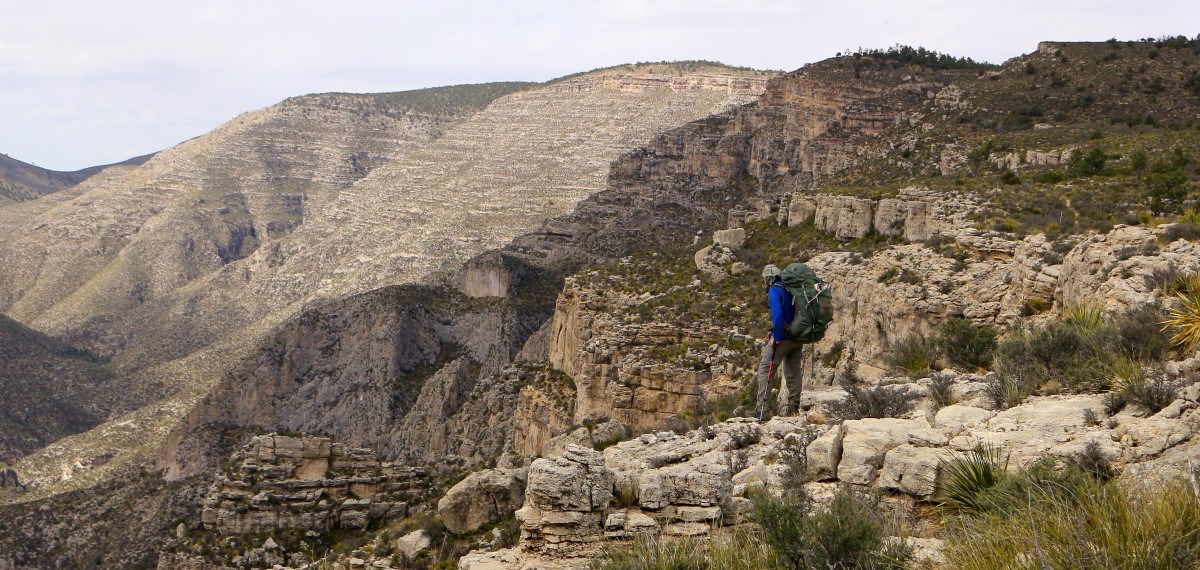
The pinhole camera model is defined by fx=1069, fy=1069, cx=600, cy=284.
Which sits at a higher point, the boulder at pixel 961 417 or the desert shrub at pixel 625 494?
the boulder at pixel 961 417

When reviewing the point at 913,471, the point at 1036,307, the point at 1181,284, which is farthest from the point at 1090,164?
the point at 913,471

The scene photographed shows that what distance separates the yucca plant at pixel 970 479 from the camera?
24.3 ft

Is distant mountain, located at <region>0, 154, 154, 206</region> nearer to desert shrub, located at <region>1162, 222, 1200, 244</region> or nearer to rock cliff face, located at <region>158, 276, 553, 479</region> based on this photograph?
rock cliff face, located at <region>158, 276, 553, 479</region>

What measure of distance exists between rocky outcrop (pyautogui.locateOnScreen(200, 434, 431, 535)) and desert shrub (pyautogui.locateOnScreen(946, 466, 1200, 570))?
646 inches

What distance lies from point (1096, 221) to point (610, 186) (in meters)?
62.9

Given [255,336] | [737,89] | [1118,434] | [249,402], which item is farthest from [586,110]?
[1118,434]

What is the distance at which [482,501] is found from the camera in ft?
42.2

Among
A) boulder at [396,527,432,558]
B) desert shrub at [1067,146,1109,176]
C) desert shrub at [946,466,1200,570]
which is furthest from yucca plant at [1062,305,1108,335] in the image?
desert shrub at [1067,146,1109,176]

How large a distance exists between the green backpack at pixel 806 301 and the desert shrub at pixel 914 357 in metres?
2.53

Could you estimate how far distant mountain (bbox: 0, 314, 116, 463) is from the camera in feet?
232

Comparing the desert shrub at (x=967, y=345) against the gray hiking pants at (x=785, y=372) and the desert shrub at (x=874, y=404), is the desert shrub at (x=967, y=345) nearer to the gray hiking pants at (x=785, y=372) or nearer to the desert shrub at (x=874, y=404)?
the desert shrub at (x=874, y=404)

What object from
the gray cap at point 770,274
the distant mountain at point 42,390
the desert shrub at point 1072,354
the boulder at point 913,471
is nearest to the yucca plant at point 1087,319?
the desert shrub at point 1072,354

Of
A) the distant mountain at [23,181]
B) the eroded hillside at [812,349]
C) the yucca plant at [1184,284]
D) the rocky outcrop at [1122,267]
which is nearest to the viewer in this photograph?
the eroded hillside at [812,349]

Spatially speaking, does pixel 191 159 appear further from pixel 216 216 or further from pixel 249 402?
pixel 249 402
